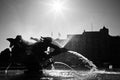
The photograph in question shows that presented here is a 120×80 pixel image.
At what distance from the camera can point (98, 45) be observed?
4038 inches

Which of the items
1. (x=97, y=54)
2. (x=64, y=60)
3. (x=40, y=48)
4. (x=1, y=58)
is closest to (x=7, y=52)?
(x=1, y=58)

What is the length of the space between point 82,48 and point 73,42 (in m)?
5.19

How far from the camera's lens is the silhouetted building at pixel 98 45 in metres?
98.7

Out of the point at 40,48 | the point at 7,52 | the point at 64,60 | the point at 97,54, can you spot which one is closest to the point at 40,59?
the point at 40,48

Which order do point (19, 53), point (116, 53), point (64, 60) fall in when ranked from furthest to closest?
point (116, 53), point (64, 60), point (19, 53)

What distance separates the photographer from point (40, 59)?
74.1ft

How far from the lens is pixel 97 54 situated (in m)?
100

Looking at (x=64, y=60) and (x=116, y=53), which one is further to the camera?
(x=116, y=53)

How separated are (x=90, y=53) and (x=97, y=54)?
3.20 meters

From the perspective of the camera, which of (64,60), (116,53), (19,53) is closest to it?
(19,53)

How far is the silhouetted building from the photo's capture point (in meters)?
98.7

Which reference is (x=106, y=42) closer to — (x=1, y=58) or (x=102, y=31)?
(x=102, y=31)

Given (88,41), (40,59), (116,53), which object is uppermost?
(88,41)

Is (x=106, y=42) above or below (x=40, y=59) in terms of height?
above
